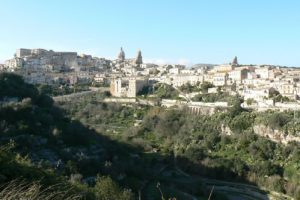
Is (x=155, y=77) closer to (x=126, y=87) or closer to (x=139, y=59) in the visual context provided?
Answer: (x=126, y=87)

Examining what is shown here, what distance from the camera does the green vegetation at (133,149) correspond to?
15.4 meters

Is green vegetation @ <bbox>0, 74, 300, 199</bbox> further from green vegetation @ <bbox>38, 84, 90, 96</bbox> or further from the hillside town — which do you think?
the hillside town

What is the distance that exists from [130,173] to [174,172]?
8002 mm

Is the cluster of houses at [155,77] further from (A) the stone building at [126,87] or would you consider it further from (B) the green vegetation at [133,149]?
(B) the green vegetation at [133,149]

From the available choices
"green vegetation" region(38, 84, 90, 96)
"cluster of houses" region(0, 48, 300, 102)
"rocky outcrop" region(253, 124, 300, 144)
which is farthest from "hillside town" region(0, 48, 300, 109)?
"rocky outcrop" region(253, 124, 300, 144)

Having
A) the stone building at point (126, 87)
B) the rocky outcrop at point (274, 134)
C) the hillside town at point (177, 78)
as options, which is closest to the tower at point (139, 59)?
the hillside town at point (177, 78)

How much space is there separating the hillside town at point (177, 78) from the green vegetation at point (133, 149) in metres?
4.20

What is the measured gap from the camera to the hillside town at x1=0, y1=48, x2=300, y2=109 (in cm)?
4709

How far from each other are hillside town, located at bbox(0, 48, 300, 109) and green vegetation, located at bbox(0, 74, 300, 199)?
4.20 m

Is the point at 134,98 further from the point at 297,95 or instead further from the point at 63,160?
the point at 63,160

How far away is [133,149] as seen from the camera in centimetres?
3234

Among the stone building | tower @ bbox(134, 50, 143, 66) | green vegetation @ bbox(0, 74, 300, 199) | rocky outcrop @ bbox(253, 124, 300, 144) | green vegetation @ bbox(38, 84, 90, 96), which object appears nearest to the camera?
green vegetation @ bbox(0, 74, 300, 199)

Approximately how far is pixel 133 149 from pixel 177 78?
110 ft

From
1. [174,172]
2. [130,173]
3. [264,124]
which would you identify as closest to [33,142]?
[130,173]
